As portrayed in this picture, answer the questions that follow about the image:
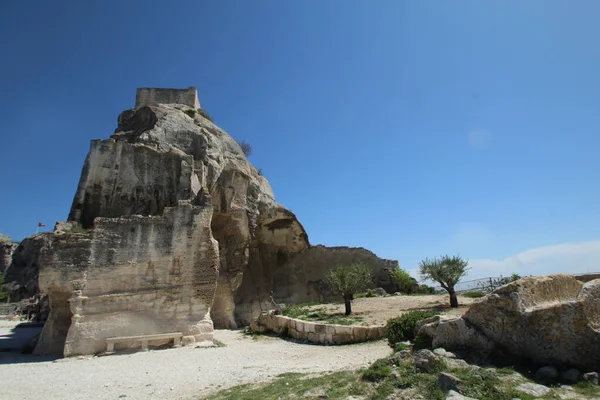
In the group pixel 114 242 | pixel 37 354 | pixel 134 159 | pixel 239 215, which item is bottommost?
pixel 37 354

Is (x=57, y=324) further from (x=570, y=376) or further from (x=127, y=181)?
(x=570, y=376)

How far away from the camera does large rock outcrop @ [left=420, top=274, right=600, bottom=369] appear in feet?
19.8

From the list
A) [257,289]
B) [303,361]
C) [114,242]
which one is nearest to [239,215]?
[257,289]

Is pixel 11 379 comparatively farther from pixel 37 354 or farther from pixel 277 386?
pixel 277 386

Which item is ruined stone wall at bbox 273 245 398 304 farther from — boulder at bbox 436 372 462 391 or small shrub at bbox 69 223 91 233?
boulder at bbox 436 372 462 391

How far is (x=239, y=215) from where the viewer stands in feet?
74.9

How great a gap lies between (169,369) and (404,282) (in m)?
22.1

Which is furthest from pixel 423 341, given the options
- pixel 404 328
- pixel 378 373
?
pixel 378 373

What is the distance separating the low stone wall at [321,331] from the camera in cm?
1236

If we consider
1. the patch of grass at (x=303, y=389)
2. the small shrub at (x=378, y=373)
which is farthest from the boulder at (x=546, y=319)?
the patch of grass at (x=303, y=389)

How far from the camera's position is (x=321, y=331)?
13422 millimetres

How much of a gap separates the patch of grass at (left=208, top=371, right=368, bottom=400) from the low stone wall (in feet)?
16.1

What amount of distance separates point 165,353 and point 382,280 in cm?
2125

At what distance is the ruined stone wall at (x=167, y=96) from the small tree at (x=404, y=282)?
831 inches
